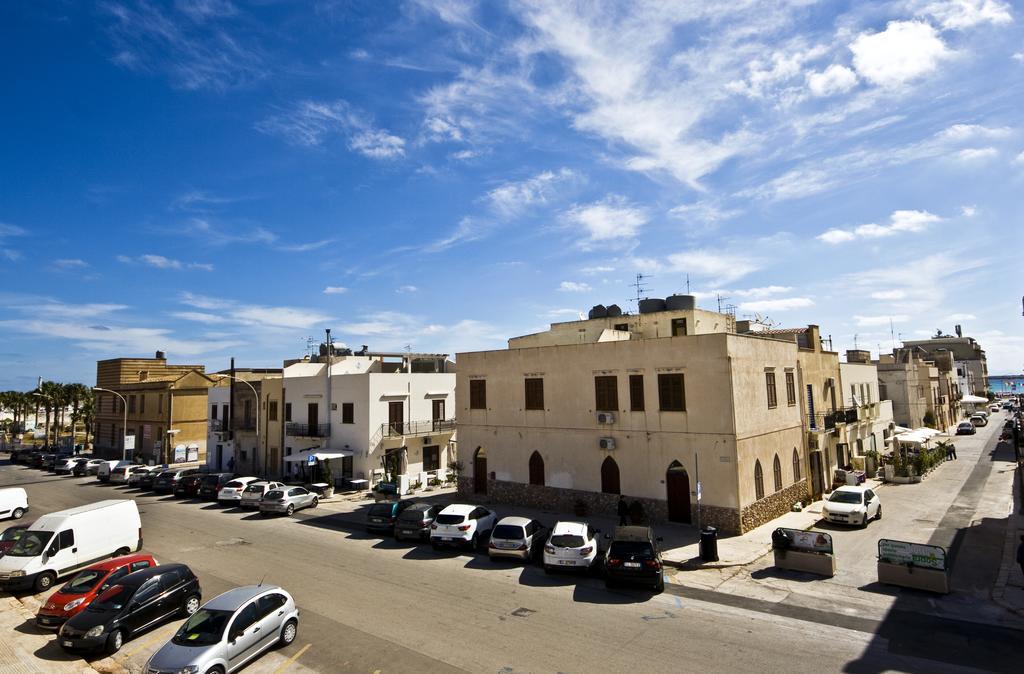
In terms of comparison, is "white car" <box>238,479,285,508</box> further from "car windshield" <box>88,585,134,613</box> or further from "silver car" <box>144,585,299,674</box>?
"silver car" <box>144,585,299,674</box>

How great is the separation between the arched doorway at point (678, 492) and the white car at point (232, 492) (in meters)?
22.1

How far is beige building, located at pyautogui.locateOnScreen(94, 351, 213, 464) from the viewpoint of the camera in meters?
51.5

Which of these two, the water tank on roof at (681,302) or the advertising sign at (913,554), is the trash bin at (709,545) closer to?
the advertising sign at (913,554)

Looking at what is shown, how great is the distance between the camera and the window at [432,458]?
1441 inches

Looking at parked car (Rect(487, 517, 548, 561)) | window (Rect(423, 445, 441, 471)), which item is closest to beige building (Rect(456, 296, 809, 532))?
parked car (Rect(487, 517, 548, 561))

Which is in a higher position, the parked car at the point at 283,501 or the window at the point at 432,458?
the window at the point at 432,458

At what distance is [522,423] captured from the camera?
1059 inches

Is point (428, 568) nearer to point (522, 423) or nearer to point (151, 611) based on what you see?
point (151, 611)

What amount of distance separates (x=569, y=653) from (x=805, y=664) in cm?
456

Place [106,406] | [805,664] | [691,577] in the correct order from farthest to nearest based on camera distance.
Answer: [106,406], [691,577], [805,664]

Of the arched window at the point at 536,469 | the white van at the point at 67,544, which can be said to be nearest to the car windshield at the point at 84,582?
the white van at the point at 67,544

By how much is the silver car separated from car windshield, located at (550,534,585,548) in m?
7.56

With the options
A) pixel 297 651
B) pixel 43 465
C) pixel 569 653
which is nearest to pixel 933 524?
pixel 569 653

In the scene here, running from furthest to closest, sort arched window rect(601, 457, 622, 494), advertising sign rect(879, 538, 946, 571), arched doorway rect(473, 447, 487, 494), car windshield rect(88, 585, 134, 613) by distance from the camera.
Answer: arched doorway rect(473, 447, 487, 494) < arched window rect(601, 457, 622, 494) < advertising sign rect(879, 538, 946, 571) < car windshield rect(88, 585, 134, 613)
